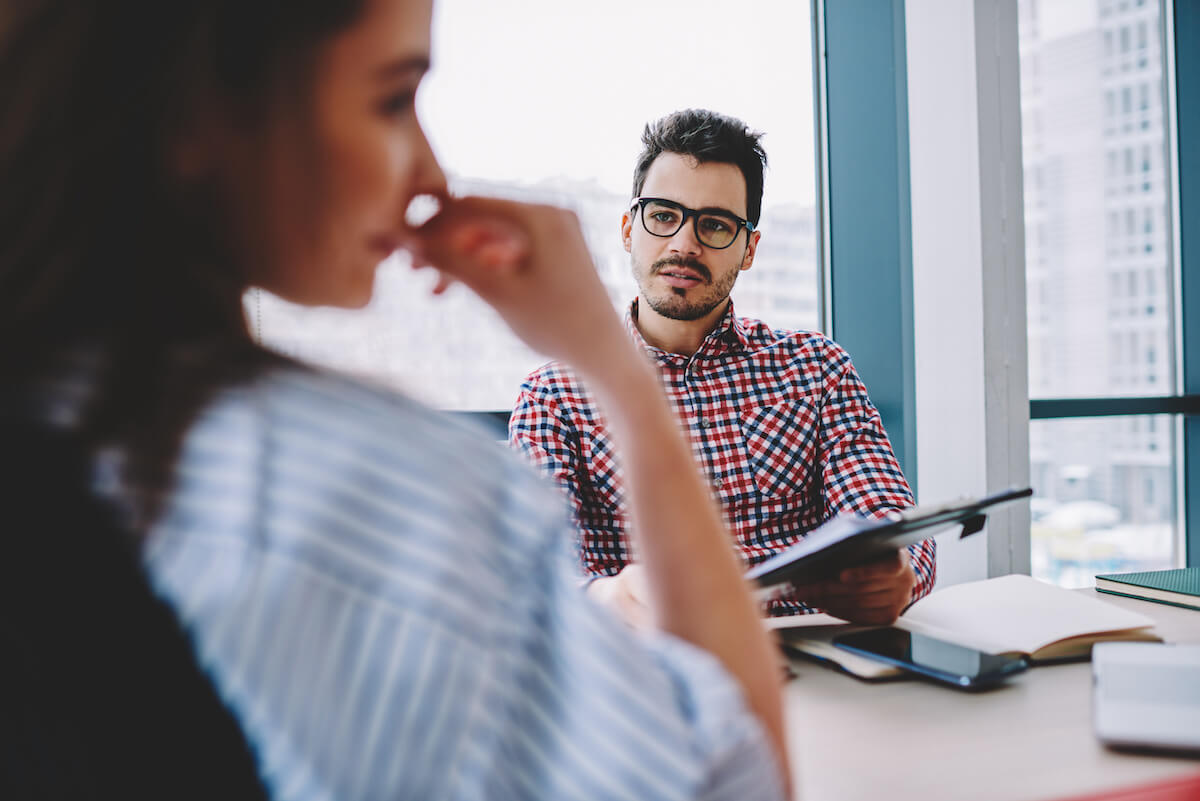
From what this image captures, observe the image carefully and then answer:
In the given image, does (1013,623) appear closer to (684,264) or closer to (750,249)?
(684,264)

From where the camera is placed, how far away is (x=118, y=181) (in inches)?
14.8

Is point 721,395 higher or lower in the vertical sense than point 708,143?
lower

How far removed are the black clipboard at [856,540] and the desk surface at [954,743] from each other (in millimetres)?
154

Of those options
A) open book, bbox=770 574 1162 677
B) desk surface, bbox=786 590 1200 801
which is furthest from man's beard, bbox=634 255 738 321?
desk surface, bbox=786 590 1200 801

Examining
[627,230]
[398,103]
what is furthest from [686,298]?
[398,103]

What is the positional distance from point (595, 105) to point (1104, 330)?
2351mm

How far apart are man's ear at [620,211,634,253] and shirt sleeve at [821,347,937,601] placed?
61cm

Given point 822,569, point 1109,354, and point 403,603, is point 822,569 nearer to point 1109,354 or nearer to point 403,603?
point 403,603

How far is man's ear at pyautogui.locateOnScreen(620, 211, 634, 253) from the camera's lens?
215 cm

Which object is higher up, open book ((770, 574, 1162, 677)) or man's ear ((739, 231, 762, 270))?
man's ear ((739, 231, 762, 270))

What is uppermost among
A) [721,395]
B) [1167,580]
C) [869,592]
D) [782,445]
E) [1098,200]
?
[1098,200]

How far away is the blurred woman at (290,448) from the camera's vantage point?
33 cm

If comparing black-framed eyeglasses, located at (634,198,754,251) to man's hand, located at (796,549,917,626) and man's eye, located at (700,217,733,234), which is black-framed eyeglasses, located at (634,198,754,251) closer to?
man's eye, located at (700,217,733,234)

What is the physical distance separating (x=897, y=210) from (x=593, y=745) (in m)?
2.67
